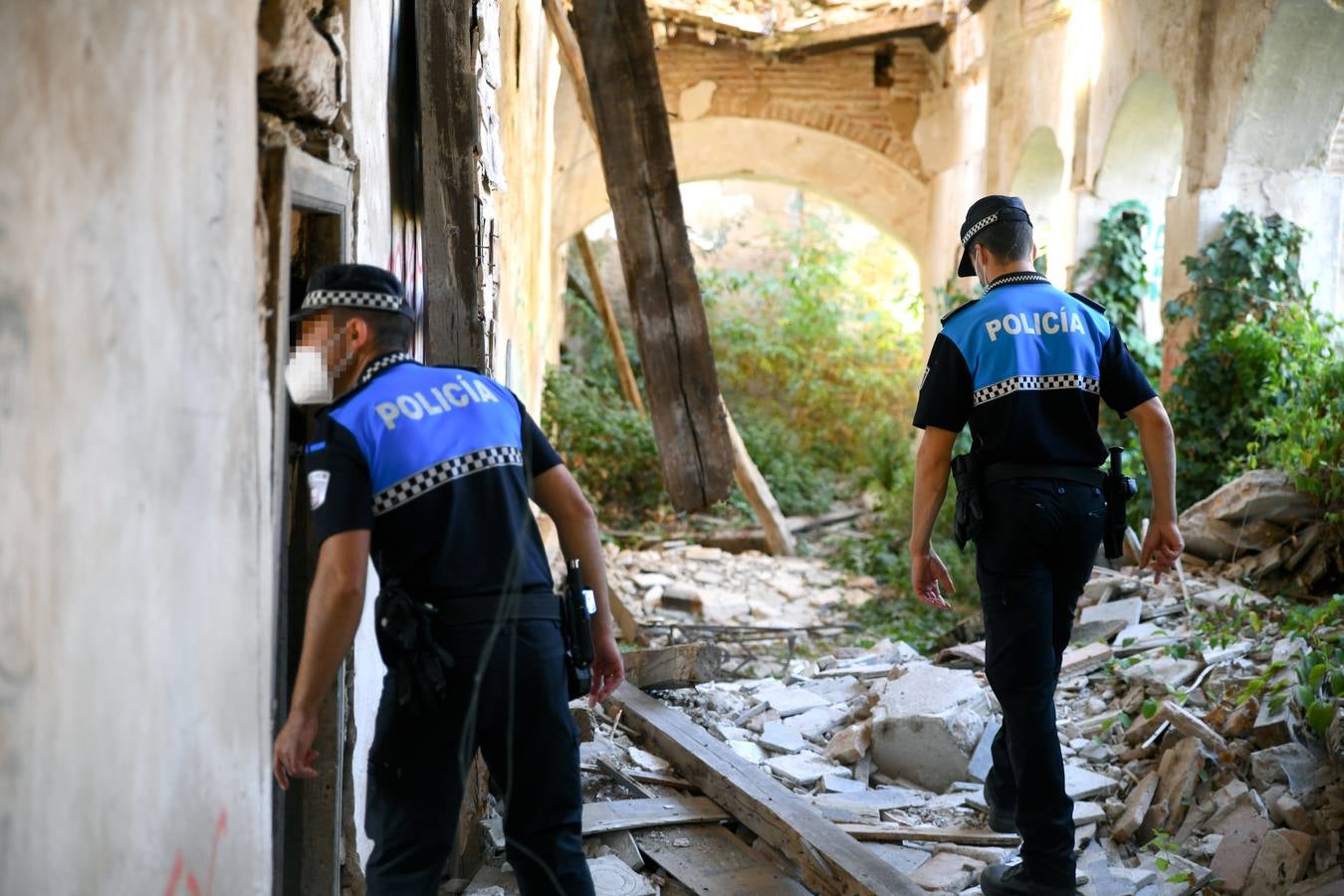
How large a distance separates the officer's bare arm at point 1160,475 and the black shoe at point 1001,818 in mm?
932

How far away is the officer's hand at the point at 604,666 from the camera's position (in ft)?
9.45

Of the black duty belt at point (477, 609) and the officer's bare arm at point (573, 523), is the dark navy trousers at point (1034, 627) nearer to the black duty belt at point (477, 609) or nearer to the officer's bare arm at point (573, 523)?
the officer's bare arm at point (573, 523)

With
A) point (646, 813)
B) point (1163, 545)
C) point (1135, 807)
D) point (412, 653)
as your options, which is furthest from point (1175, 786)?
point (412, 653)

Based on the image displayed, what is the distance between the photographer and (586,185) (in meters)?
13.3

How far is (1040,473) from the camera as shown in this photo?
3.35 m

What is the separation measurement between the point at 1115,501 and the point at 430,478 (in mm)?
2137

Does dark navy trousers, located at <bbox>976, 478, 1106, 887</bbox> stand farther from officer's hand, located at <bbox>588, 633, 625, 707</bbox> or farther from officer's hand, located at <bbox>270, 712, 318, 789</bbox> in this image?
officer's hand, located at <bbox>270, 712, 318, 789</bbox>

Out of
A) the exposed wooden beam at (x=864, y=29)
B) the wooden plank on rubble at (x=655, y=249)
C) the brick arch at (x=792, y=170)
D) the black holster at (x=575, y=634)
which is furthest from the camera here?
the brick arch at (x=792, y=170)

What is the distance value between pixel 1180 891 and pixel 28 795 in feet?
10.3

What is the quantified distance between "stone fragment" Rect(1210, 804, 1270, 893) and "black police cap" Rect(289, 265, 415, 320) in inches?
114

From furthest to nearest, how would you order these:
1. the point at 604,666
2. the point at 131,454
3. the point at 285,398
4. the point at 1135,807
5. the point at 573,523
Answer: the point at 1135,807 → the point at 604,666 → the point at 573,523 → the point at 285,398 → the point at 131,454

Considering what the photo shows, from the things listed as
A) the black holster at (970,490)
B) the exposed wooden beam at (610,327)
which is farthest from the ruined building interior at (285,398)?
the exposed wooden beam at (610,327)

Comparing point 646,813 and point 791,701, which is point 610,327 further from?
point 646,813

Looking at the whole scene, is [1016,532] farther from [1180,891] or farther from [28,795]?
[28,795]
